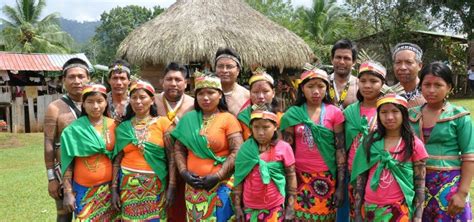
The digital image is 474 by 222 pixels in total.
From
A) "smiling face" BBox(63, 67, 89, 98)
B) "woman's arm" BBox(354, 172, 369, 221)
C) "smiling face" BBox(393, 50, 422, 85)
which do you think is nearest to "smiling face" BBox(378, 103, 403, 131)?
"woman's arm" BBox(354, 172, 369, 221)

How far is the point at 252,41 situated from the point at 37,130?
8.41 metres

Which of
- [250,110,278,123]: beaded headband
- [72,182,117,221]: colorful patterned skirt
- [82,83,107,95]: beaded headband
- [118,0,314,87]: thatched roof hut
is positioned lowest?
[72,182,117,221]: colorful patterned skirt

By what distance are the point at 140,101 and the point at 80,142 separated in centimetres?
60

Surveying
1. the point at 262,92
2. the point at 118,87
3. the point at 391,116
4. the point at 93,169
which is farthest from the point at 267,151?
the point at 118,87

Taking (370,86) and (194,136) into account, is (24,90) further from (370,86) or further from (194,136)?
(370,86)

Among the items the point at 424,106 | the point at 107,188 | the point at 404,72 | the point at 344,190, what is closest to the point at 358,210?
the point at 344,190

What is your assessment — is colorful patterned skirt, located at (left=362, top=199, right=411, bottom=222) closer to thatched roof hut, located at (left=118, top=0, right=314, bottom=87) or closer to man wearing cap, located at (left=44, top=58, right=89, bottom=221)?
man wearing cap, located at (left=44, top=58, right=89, bottom=221)

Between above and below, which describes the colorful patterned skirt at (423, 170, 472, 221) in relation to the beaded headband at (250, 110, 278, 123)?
below

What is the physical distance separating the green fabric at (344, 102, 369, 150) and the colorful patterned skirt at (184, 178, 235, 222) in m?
1.07

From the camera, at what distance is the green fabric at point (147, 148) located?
390cm

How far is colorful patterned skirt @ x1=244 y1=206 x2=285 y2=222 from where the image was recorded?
3582mm

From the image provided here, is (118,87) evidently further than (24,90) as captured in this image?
No

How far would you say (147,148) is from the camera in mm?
3904

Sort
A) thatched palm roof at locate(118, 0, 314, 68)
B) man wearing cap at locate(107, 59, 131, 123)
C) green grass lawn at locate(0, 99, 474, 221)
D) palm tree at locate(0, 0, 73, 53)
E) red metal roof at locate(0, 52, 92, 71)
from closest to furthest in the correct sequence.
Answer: man wearing cap at locate(107, 59, 131, 123)
green grass lawn at locate(0, 99, 474, 221)
thatched palm roof at locate(118, 0, 314, 68)
red metal roof at locate(0, 52, 92, 71)
palm tree at locate(0, 0, 73, 53)
